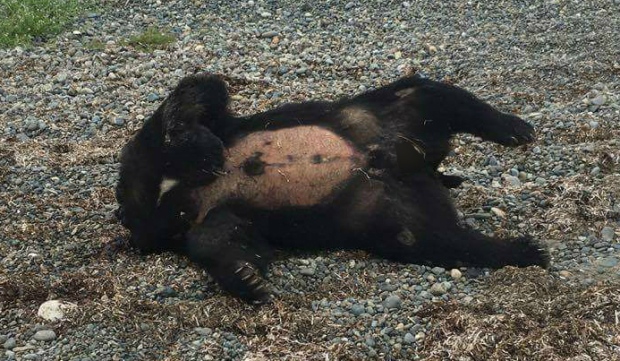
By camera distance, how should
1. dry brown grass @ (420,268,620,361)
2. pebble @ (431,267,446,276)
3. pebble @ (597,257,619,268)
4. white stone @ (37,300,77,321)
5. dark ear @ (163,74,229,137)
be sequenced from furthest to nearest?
dark ear @ (163,74,229,137) → pebble @ (431,267,446,276) → pebble @ (597,257,619,268) → white stone @ (37,300,77,321) → dry brown grass @ (420,268,620,361)

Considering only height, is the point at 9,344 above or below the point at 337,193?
below

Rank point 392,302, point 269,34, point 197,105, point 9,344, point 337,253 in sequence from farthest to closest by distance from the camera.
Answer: point 269,34, point 197,105, point 337,253, point 392,302, point 9,344

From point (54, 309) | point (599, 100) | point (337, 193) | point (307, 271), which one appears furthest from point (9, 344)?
point (599, 100)

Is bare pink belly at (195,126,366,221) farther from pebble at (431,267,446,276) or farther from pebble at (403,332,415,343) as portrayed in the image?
pebble at (403,332,415,343)

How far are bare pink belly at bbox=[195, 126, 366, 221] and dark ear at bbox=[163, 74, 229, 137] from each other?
244 mm

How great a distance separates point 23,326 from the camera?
5.33 m

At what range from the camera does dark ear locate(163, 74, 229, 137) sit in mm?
5945

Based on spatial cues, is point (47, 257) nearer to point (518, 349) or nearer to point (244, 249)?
point (244, 249)

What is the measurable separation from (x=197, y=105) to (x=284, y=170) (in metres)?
0.66

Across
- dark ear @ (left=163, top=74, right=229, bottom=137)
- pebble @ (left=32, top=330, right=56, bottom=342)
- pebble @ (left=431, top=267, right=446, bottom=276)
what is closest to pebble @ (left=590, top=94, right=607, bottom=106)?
pebble @ (left=431, top=267, right=446, bottom=276)

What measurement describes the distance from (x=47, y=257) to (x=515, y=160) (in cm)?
324

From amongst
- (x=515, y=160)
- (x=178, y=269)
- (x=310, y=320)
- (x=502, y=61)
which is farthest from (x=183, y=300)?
(x=502, y=61)

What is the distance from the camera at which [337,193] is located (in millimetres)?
5875

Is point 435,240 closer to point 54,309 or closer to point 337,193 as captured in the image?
point 337,193
